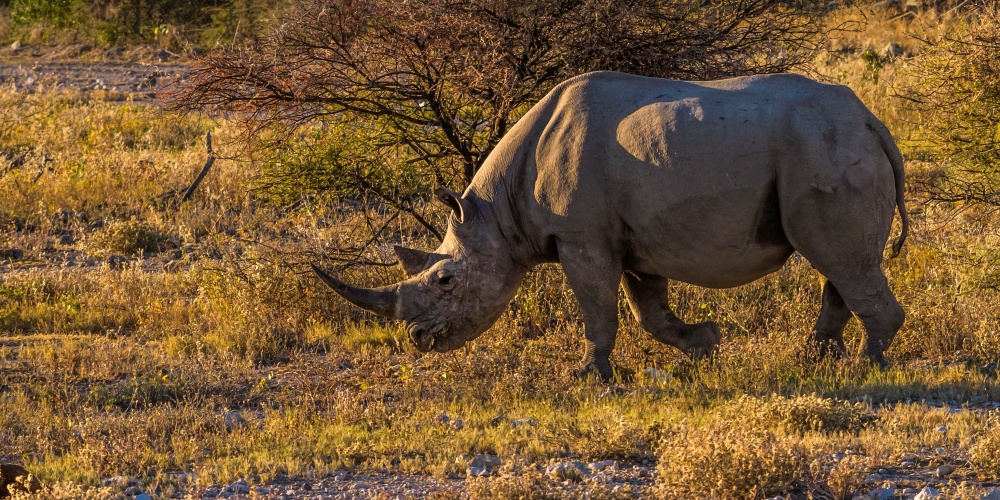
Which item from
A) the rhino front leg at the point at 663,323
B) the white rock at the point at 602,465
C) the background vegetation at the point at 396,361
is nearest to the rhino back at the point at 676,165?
the rhino front leg at the point at 663,323

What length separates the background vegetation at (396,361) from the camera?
7.34 m

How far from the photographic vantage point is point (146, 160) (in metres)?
17.6

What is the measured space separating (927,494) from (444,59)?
5.57 m

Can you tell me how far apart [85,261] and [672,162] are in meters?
7.94

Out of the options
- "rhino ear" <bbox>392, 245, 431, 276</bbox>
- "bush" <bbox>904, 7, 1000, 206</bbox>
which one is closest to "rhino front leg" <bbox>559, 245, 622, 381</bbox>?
"rhino ear" <bbox>392, 245, 431, 276</bbox>

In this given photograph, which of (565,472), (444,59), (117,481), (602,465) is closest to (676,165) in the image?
(602,465)

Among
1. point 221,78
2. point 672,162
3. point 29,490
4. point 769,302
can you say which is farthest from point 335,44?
point 29,490

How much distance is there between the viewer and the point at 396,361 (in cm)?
1050

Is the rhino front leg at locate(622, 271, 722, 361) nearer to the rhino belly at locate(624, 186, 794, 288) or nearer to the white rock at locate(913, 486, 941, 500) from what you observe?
the rhino belly at locate(624, 186, 794, 288)

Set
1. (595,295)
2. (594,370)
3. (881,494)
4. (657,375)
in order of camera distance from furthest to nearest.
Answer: (657,375), (594,370), (595,295), (881,494)

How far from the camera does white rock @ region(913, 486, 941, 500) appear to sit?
6402 mm

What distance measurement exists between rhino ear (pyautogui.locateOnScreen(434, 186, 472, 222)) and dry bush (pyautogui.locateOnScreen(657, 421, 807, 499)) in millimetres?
2872

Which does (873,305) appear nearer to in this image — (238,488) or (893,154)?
(893,154)

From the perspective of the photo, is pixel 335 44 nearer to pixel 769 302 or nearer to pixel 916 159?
pixel 769 302
